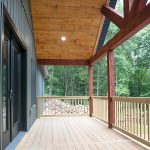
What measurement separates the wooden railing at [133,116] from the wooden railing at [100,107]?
138 centimetres

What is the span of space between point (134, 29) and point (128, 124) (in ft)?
7.23

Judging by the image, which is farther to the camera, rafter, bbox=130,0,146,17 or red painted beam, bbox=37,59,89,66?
red painted beam, bbox=37,59,89,66

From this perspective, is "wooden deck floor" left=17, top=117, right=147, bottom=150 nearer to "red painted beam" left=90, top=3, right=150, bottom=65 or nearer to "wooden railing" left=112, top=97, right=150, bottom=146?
"wooden railing" left=112, top=97, right=150, bottom=146

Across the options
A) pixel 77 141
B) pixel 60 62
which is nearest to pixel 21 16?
pixel 77 141

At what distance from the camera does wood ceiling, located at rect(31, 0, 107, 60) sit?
775cm

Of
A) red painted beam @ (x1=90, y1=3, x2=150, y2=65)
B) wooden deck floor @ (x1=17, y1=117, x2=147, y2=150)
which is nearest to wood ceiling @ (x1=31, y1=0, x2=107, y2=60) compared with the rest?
red painted beam @ (x1=90, y1=3, x2=150, y2=65)

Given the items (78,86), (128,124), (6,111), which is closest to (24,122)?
(6,111)

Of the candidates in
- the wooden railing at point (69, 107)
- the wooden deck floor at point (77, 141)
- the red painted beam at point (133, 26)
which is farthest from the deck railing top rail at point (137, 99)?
the wooden railing at point (69, 107)

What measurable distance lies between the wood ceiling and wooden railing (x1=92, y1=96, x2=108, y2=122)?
1947 mm

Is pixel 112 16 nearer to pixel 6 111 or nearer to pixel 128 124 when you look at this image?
pixel 128 124

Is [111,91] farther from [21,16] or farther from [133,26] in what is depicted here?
[21,16]

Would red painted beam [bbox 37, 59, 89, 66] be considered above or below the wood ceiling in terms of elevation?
below

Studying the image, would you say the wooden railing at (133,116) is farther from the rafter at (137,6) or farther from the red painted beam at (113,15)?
the red painted beam at (113,15)

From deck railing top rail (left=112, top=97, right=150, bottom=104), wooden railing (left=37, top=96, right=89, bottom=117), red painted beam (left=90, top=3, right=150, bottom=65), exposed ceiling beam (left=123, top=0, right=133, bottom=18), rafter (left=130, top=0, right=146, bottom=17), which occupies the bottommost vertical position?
wooden railing (left=37, top=96, right=89, bottom=117)
